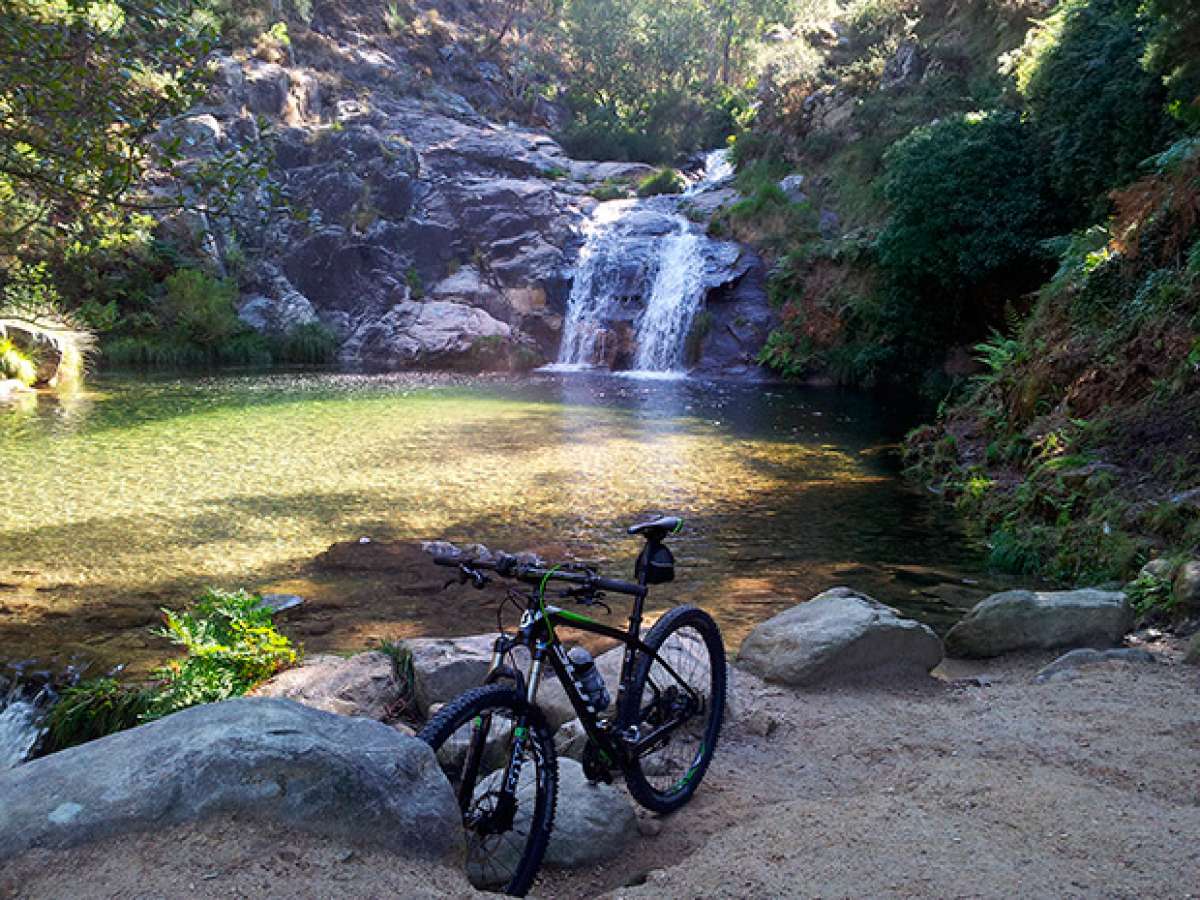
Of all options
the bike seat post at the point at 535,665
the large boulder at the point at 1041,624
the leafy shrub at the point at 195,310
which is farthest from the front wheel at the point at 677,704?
the leafy shrub at the point at 195,310

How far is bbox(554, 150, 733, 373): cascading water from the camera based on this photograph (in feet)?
90.5

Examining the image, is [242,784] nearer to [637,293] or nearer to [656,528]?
[656,528]

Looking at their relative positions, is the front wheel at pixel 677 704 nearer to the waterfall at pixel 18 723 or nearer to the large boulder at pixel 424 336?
the waterfall at pixel 18 723

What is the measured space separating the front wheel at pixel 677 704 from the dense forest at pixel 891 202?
3.88 m

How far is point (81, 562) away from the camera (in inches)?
303

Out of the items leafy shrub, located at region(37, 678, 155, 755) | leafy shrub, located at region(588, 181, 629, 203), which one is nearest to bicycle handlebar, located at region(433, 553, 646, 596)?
leafy shrub, located at region(37, 678, 155, 755)

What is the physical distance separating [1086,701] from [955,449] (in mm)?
7901

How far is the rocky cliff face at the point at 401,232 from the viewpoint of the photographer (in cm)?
2973

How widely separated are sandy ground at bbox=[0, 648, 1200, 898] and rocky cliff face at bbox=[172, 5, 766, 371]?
2241 cm

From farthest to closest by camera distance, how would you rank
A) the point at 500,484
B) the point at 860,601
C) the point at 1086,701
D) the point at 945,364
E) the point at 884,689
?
the point at 945,364, the point at 500,484, the point at 860,601, the point at 884,689, the point at 1086,701

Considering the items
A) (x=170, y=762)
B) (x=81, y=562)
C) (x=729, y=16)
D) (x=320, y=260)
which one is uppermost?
(x=729, y=16)

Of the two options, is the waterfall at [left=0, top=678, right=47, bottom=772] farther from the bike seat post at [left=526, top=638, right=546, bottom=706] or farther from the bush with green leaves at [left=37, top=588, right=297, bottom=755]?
the bike seat post at [left=526, top=638, right=546, bottom=706]

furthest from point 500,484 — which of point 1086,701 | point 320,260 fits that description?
point 320,260

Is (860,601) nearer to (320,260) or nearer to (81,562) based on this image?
(81,562)
